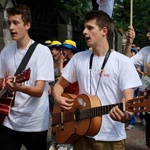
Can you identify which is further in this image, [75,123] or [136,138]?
[136,138]

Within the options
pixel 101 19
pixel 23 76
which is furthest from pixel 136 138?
pixel 23 76

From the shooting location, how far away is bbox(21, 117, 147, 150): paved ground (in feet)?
20.9

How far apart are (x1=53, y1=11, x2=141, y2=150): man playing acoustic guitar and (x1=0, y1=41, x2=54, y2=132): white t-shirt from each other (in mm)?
313

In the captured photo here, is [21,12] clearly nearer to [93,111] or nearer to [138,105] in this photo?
[93,111]

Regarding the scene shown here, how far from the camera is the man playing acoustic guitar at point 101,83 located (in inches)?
124

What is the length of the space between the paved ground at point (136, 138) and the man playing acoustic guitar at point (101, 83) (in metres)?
2.81

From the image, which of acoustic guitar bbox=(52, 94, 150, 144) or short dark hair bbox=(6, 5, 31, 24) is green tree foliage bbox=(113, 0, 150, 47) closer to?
short dark hair bbox=(6, 5, 31, 24)

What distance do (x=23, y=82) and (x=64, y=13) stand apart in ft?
33.0

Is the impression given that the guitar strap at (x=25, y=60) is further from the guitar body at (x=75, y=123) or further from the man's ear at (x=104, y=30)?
the man's ear at (x=104, y=30)

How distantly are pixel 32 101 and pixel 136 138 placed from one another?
386 centimetres

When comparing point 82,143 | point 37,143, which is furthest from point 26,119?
point 82,143

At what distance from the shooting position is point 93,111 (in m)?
3.06

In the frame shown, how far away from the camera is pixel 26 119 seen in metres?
3.63

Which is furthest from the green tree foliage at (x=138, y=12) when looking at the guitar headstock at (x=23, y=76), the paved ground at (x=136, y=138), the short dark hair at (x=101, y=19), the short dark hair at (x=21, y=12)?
the guitar headstock at (x=23, y=76)
